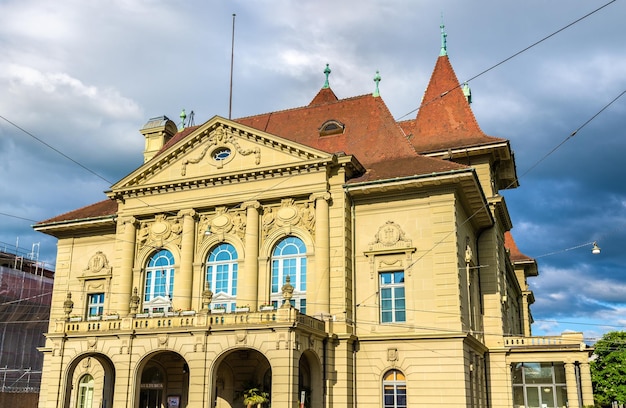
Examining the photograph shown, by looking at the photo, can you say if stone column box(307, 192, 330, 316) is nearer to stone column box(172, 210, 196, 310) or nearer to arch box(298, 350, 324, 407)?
arch box(298, 350, 324, 407)

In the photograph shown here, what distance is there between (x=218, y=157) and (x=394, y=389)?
14.8 meters

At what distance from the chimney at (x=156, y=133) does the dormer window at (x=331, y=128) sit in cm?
1303

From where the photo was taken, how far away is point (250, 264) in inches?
1254

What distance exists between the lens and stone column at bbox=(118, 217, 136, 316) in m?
34.2

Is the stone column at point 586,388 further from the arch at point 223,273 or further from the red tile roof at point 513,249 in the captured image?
the red tile roof at point 513,249

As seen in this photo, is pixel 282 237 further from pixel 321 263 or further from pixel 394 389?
pixel 394 389

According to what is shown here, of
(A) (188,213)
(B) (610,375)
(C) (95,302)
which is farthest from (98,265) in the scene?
(B) (610,375)

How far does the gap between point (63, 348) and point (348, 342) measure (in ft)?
42.6

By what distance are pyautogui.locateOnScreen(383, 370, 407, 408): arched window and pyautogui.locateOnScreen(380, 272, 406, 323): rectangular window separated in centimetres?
246

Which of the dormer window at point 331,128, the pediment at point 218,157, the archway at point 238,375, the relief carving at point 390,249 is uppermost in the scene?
the dormer window at point 331,128

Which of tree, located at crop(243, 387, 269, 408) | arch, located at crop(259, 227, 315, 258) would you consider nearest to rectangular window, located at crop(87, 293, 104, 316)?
arch, located at crop(259, 227, 315, 258)

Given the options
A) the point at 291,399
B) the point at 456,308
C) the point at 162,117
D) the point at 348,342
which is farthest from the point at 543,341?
the point at 162,117

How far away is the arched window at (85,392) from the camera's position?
3462 centimetres

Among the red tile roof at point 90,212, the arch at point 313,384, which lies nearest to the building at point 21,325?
the red tile roof at point 90,212
